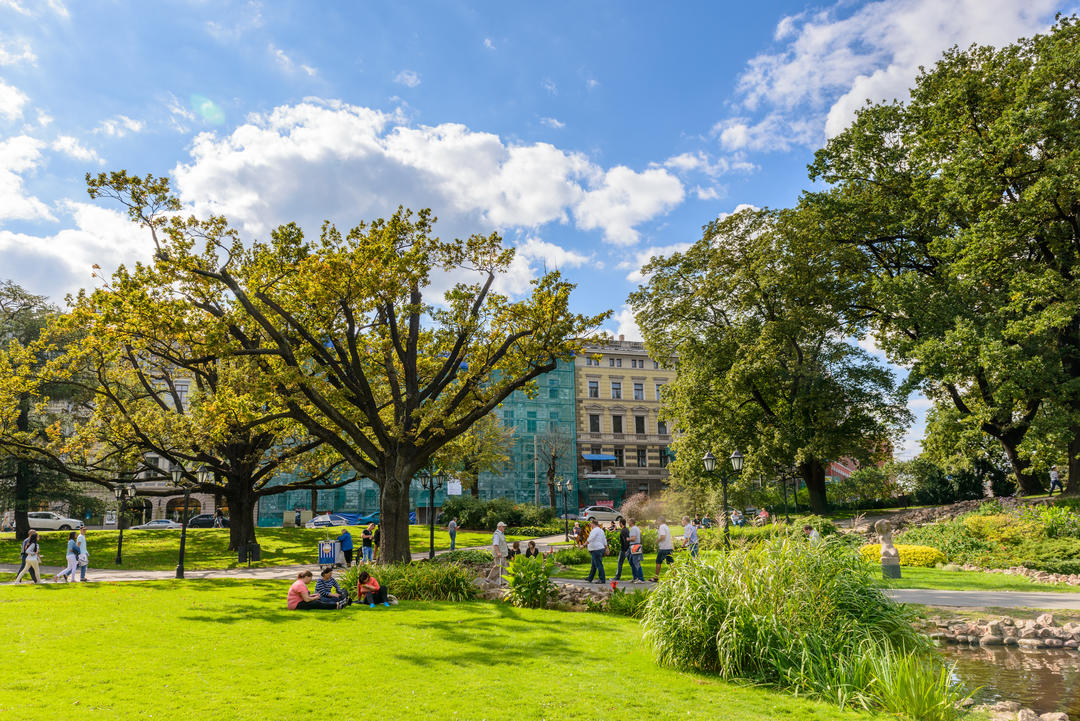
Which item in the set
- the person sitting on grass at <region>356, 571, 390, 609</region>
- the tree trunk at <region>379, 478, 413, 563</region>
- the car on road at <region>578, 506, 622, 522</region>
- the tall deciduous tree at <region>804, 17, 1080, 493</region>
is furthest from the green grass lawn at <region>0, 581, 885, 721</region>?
the car on road at <region>578, 506, 622, 522</region>

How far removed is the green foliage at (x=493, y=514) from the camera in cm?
4203

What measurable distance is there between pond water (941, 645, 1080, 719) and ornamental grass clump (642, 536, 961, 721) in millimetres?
747

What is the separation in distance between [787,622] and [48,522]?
166 ft

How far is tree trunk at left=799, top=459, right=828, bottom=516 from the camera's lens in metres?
32.8

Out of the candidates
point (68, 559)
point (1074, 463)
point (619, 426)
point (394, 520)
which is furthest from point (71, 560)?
point (619, 426)

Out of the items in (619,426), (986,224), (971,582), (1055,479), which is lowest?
(971,582)

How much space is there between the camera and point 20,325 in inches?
1305

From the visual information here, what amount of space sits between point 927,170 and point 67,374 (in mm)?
31583

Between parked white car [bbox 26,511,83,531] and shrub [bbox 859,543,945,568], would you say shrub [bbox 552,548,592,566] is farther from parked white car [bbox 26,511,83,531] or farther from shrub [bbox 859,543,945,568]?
parked white car [bbox 26,511,83,531]

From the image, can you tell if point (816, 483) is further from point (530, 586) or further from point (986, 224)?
point (530, 586)

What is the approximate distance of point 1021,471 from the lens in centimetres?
2719

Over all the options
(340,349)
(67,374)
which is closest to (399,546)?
(340,349)

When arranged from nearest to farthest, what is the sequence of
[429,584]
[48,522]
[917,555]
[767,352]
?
[429,584]
[917,555]
[767,352]
[48,522]

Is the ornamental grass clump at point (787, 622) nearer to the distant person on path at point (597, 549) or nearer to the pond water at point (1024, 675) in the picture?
the pond water at point (1024, 675)
